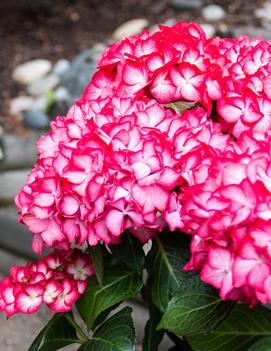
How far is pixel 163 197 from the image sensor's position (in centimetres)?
75

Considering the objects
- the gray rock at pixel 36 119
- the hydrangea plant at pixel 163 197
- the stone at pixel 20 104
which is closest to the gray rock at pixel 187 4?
the stone at pixel 20 104

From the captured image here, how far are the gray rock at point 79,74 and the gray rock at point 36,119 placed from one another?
0.16 metres

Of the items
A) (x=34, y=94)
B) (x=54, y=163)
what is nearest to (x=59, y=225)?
(x=54, y=163)

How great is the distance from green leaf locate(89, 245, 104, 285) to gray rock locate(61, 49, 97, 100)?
2172 millimetres

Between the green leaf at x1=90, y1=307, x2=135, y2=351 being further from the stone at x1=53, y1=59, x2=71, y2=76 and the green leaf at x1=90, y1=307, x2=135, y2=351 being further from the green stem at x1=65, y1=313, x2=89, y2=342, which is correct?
the stone at x1=53, y1=59, x2=71, y2=76

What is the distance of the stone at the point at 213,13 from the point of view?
3.62 meters

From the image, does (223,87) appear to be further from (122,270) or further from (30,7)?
(30,7)

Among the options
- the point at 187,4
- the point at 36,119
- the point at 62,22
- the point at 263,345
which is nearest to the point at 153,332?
the point at 263,345

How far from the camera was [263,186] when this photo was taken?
66 cm

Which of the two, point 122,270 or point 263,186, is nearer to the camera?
point 263,186

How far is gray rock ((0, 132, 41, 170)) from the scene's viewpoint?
2238 mm

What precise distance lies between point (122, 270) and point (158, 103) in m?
0.23

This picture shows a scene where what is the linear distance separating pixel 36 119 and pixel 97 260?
2.24 m

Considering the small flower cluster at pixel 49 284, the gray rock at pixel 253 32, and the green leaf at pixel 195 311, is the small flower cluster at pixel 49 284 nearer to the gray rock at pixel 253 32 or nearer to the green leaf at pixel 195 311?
the green leaf at pixel 195 311
